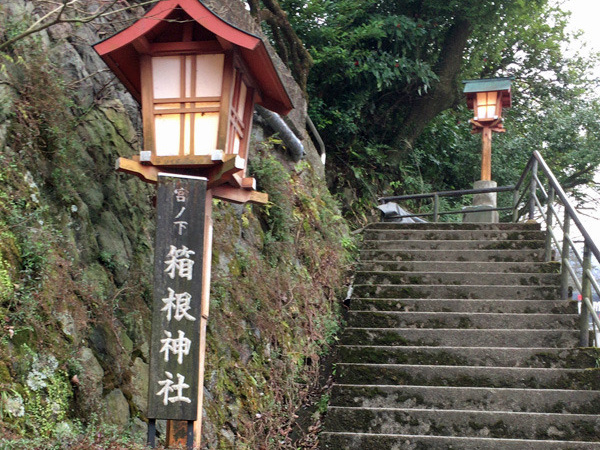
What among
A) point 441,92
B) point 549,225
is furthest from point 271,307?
point 441,92

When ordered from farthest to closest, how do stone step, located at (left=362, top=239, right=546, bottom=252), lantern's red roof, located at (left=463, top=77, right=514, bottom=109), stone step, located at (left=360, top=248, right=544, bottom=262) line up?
lantern's red roof, located at (left=463, top=77, right=514, bottom=109) < stone step, located at (left=362, top=239, right=546, bottom=252) < stone step, located at (left=360, top=248, right=544, bottom=262)

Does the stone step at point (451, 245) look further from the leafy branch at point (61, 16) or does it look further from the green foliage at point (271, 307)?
the leafy branch at point (61, 16)

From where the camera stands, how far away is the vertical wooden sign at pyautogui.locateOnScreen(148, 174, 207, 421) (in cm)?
432

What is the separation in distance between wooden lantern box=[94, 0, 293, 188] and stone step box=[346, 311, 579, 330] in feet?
8.85

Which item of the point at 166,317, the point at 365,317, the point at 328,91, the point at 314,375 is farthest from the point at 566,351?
the point at 328,91

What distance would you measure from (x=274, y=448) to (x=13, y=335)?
2633 millimetres

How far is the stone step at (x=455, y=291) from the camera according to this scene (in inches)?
307

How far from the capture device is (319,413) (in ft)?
21.7

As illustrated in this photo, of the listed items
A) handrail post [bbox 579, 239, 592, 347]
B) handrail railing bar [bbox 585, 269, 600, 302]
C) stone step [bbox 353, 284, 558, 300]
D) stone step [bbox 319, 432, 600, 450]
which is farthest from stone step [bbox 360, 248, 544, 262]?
stone step [bbox 319, 432, 600, 450]

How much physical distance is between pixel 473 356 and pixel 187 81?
12.2ft

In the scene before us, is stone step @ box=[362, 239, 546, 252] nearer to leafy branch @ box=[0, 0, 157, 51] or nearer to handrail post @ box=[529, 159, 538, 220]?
handrail post @ box=[529, 159, 538, 220]

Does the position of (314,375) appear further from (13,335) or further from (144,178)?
(13,335)

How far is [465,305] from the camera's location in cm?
764

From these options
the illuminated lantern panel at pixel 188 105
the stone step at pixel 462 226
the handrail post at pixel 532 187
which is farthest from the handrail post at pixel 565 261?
the illuminated lantern panel at pixel 188 105
